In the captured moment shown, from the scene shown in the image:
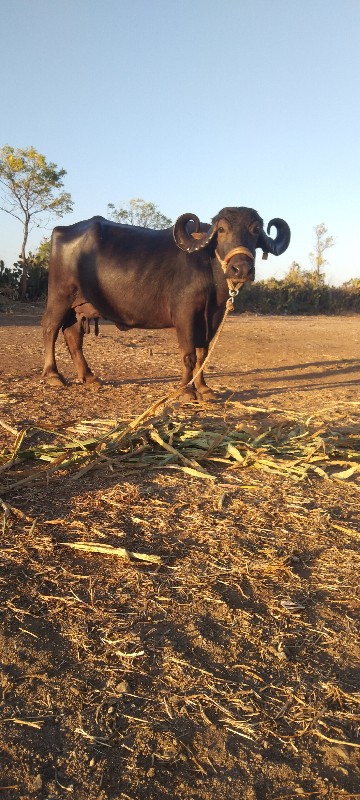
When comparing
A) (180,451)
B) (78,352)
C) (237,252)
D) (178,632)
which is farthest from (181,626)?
(78,352)

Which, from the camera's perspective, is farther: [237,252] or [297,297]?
[297,297]

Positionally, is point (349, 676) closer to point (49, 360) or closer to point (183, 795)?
point (183, 795)

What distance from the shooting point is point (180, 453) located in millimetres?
3664

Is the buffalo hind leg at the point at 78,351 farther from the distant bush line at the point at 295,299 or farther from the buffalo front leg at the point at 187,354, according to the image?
the distant bush line at the point at 295,299

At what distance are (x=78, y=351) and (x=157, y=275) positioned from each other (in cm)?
129

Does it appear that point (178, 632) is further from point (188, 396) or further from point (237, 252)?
point (237, 252)

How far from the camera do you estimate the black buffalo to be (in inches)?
224

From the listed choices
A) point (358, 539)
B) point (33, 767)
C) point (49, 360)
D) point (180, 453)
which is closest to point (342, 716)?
point (33, 767)

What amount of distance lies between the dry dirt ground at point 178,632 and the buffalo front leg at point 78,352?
286 centimetres

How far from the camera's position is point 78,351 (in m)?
6.80

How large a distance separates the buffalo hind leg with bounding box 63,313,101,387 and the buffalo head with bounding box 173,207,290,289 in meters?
1.68

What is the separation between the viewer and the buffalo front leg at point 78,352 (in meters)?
6.62

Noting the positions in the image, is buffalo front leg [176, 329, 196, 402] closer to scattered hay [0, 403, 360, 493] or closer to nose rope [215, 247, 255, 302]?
nose rope [215, 247, 255, 302]

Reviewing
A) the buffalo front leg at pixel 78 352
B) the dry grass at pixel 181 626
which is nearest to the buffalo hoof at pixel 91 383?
the buffalo front leg at pixel 78 352
